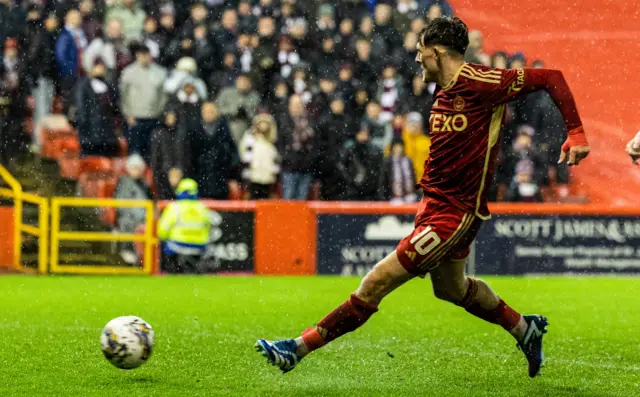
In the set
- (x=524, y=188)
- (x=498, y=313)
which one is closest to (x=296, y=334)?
(x=498, y=313)

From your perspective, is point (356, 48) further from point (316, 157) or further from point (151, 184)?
point (151, 184)

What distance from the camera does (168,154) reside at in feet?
55.1

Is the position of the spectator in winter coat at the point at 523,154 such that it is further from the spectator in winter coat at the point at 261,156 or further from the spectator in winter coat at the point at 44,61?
the spectator in winter coat at the point at 44,61

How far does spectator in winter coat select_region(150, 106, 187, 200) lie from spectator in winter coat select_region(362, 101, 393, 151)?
8.76 feet

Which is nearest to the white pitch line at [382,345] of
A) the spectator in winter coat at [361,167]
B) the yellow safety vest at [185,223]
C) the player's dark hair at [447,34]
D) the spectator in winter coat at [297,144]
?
the player's dark hair at [447,34]

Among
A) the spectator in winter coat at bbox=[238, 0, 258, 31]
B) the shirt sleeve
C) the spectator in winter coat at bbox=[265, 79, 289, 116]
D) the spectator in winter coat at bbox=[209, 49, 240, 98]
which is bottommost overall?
the shirt sleeve

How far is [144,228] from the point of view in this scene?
1641 centimetres

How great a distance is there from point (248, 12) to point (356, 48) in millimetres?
1764

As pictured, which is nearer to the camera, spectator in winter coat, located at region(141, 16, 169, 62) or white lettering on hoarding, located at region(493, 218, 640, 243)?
white lettering on hoarding, located at region(493, 218, 640, 243)

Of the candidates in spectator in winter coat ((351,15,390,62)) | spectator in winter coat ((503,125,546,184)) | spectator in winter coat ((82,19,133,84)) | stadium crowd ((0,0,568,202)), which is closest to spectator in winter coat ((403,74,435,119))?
stadium crowd ((0,0,568,202))

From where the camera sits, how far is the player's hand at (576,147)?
6082 mm

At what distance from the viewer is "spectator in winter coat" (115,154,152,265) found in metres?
16.3

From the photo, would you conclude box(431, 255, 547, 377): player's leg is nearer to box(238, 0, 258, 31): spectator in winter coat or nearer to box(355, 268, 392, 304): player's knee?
box(355, 268, 392, 304): player's knee

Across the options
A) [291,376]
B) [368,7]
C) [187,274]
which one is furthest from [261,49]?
[291,376]
